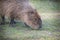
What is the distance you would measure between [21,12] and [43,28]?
0.21 meters

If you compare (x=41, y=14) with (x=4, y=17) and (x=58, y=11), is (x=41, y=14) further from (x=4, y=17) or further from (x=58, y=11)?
(x=4, y=17)

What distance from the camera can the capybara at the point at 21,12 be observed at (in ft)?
4.28

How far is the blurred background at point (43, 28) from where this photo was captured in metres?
1.26

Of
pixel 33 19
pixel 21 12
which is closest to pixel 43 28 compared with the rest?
pixel 33 19

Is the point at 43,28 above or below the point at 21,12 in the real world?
below

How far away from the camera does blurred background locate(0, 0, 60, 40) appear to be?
1.26 m

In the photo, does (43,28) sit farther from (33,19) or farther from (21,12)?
(21,12)

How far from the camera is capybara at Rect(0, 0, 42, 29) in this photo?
4.28ft

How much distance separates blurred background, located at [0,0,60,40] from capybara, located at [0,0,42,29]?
0.11ft

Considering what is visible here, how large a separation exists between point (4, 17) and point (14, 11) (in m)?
0.09

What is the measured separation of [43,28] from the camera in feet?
4.28

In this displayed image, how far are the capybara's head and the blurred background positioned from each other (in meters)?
0.03

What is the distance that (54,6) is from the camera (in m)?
1.34

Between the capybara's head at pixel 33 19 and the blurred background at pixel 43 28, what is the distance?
0.09ft
